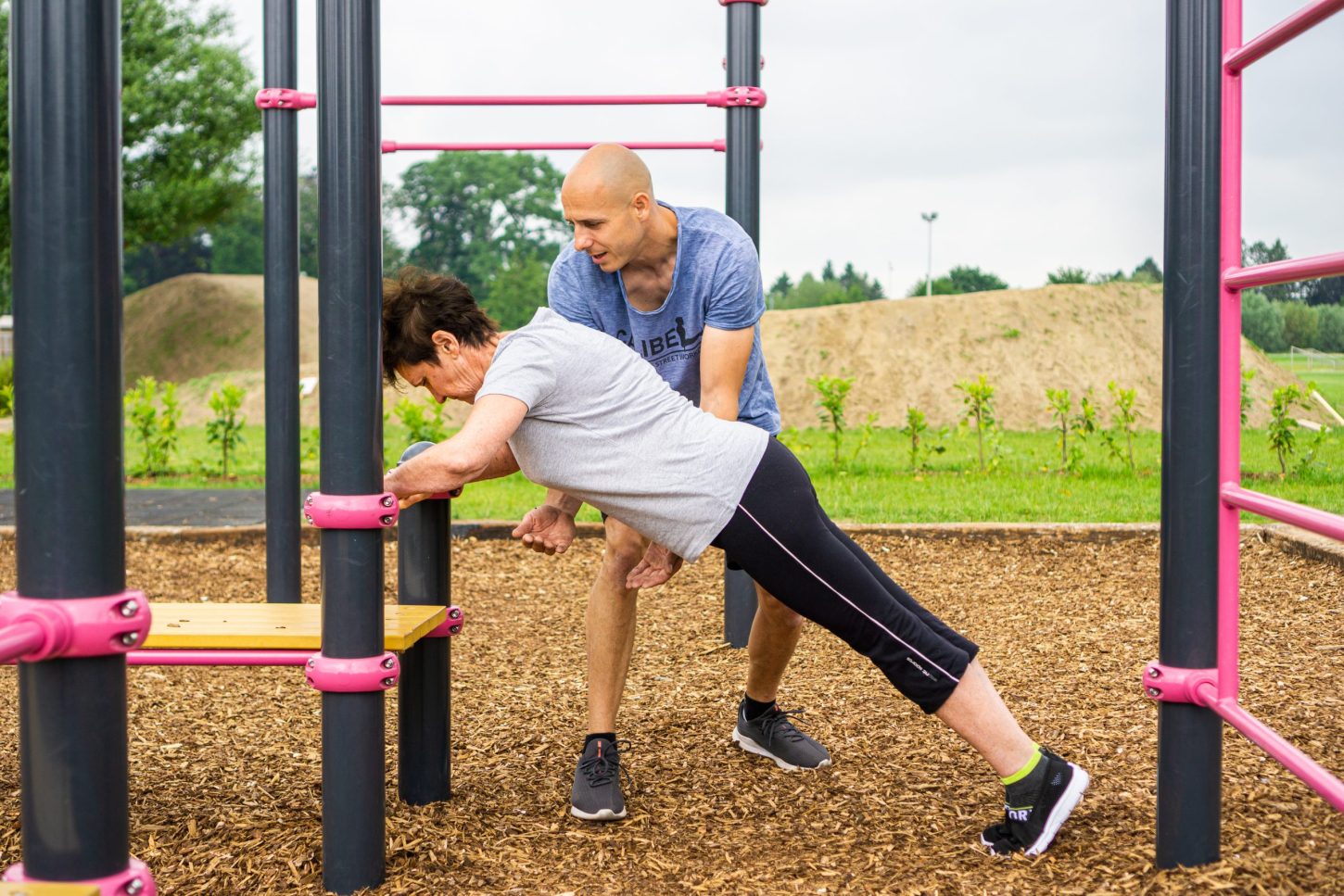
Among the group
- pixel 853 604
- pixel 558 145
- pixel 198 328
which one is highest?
pixel 198 328

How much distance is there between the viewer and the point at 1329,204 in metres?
2.12

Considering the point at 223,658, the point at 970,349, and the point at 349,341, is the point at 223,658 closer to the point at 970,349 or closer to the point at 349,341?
the point at 349,341

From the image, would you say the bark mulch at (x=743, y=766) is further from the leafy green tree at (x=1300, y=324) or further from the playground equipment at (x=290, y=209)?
the leafy green tree at (x=1300, y=324)

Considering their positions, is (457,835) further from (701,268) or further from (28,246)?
(28,246)

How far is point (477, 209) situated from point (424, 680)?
43.3 m

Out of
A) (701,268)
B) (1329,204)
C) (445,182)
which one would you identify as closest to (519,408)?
(701,268)

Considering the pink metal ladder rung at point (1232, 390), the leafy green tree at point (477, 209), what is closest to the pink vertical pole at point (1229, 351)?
the pink metal ladder rung at point (1232, 390)

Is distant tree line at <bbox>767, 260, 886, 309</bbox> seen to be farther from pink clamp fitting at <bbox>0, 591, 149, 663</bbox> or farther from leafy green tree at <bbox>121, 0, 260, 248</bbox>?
pink clamp fitting at <bbox>0, 591, 149, 663</bbox>

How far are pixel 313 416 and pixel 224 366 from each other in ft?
36.1

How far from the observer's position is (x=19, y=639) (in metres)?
1.45

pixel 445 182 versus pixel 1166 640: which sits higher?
pixel 445 182

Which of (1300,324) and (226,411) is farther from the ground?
(1300,324)

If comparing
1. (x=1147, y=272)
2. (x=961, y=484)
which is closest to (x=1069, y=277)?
(x=1147, y=272)

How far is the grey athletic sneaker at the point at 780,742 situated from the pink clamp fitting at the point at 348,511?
52.0 inches
